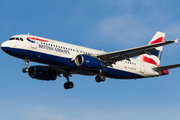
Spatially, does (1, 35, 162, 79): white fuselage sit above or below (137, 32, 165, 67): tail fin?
below

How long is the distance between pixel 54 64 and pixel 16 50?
16.2ft

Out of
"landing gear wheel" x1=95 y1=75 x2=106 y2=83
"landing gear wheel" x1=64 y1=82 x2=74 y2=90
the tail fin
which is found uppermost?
the tail fin

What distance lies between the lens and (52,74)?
1714 inches

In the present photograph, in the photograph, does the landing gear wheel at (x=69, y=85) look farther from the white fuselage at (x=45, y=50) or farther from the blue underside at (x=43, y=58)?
the white fuselage at (x=45, y=50)

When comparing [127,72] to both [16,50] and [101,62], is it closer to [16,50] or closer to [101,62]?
[101,62]

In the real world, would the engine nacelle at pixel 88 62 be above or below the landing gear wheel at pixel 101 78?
above

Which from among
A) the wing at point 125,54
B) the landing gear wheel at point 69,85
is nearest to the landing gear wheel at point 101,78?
the wing at point 125,54

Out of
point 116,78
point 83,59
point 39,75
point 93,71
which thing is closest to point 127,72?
point 116,78

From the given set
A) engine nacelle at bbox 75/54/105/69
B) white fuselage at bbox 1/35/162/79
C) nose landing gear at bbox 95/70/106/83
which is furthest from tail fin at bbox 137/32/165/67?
engine nacelle at bbox 75/54/105/69

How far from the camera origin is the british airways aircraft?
35.9 metres

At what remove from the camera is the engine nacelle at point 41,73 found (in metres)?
42.5

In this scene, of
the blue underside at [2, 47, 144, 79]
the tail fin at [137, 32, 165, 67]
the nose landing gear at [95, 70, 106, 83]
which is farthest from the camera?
the tail fin at [137, 32, 165, 67]

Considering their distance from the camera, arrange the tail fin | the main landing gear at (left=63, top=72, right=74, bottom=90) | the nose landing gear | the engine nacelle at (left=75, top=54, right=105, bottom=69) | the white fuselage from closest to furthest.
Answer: the white fuselage → the engine nacelle at (left=75, top=54, right=105, bottom=69) → the nose landing gear → the main landing gear at (left=63, top=72, right=74, bottom=90) → the tail fin

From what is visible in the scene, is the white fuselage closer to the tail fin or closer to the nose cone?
the nose cone
